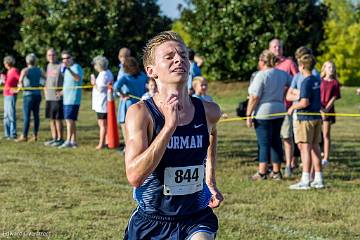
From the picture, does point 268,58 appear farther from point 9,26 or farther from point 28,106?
point 9,26

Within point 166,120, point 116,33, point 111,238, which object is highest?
point 116,33

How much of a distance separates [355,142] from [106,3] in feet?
87.5

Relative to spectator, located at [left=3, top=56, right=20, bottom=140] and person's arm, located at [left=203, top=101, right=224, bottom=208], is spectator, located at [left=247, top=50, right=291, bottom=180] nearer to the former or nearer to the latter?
person's arm, located at [left=203, top=101, right=224, bottom=208]

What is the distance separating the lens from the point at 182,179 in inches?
163

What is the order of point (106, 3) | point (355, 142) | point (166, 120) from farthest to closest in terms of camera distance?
point (106, 3), point (355, 142), point (166, 120)

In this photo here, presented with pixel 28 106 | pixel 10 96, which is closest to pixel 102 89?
pixel 28 106

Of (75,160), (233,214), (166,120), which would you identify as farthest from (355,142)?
(166,120)

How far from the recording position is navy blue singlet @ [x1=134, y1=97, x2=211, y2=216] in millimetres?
4078

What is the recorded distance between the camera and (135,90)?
12422 millimetres

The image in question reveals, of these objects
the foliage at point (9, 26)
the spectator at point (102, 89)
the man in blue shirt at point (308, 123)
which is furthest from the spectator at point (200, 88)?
the foliage at point (9, 26)

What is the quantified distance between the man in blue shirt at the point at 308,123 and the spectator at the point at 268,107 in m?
0.48

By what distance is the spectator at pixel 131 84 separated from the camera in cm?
1231

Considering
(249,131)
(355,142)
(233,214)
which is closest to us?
(233,214)

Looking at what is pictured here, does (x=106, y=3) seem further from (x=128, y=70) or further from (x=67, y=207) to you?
(x=67, y=207)
